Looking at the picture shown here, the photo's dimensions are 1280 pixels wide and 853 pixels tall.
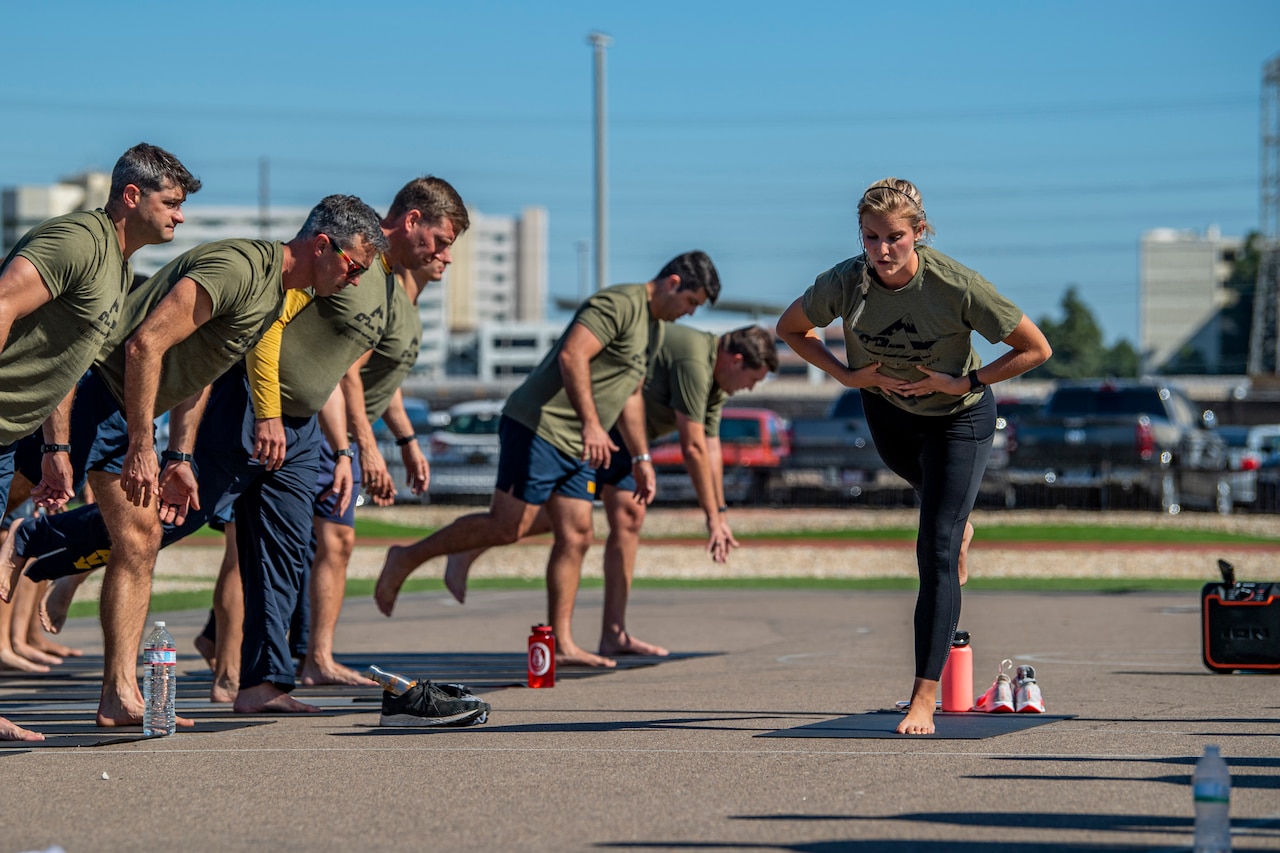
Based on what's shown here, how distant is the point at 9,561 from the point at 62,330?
168cm

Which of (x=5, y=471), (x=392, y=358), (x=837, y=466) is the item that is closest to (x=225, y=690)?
(x=5, y=471)

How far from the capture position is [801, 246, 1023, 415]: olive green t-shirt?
6570 mm

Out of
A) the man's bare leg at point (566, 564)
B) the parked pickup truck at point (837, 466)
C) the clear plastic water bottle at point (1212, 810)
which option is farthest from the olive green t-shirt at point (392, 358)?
the parked pickup truck at point (837, 466)

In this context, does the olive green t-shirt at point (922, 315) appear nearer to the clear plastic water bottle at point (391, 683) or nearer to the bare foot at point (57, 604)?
the clear plastic water bottle at point (391, 683)


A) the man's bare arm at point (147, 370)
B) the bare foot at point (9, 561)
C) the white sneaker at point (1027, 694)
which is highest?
the man's bare arm at point (147, 370)

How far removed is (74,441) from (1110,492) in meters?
21.2

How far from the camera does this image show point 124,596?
6949 millimetres

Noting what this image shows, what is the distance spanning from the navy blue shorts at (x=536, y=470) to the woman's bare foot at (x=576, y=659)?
2.69 ft

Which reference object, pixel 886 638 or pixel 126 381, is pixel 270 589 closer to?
pixel 126 381

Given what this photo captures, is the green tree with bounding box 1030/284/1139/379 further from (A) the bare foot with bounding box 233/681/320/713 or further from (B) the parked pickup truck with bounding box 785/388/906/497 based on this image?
(A) the bare foot with bounding box 233/681/320/713

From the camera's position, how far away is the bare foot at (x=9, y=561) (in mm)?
7477

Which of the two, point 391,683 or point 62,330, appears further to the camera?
point 391,683

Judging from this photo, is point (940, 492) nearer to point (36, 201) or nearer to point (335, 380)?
point (335, 380)

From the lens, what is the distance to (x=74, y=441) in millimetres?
7164
